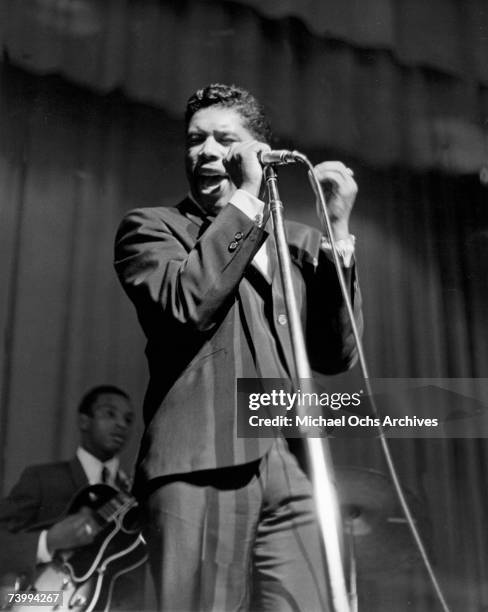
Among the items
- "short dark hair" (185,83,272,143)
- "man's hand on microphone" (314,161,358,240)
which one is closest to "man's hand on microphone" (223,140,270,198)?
Answer: "man's hand on microphone" (314,161,358,240)

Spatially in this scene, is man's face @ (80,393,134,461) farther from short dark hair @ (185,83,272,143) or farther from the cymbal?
short dark hair @ (185,83,272,143)

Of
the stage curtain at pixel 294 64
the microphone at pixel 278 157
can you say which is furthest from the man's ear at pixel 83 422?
the stage curtain at pixel 294 64

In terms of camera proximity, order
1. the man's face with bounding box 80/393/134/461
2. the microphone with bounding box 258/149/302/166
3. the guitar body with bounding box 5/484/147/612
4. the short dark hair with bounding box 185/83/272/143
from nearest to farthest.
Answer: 1. the microphone with bounding box 258/149/302/166
2. the guitar body with bounding box 5/484/147/612
3. the man's face with bounding box 80/393/134/461
4. the short dark hair with bounding box 185/83/272/143

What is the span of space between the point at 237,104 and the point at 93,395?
1019mm

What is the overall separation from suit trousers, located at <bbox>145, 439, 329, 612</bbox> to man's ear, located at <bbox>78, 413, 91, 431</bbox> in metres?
0.49

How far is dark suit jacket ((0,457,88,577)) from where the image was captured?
2486 mm

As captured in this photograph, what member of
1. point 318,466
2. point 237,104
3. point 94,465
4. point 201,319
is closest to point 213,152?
point 237,104

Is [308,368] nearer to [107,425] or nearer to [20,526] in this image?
[107,425]

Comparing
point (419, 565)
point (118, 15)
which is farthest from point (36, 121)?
point (419, 565)

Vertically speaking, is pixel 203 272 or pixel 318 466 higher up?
pixel 203 272

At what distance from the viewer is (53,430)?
265 cm

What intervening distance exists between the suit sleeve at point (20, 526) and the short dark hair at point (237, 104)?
49.1 inches

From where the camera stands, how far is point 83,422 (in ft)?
8.73

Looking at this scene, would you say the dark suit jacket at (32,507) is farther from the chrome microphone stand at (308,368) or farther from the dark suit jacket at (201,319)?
the chrome microphone stand at (308,368)
